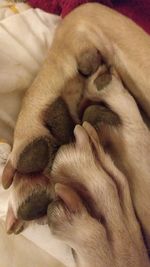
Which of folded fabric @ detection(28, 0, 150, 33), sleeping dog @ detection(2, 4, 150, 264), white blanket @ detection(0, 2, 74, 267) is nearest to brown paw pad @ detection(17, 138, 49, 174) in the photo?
sleeping dog @ detection(2, 4, 150, 264)

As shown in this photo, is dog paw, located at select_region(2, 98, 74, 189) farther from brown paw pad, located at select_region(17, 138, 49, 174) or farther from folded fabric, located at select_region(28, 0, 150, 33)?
folded fabric, located at select_region(28, 0, 150, 33)

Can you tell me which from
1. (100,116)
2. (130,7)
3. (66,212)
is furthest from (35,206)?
(130,7)

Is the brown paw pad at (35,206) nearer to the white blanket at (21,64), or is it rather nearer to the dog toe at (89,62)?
the white blanket at (21,64)

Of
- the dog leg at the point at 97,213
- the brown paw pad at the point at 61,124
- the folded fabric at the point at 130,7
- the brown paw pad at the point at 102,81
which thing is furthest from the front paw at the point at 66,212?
the folded fabric at the point at 130,7

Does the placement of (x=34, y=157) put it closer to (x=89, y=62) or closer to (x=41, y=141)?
(x=41, y=141)

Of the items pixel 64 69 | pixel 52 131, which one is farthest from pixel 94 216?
pixel 64 69

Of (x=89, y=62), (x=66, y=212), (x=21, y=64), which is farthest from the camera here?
(x=21, y=64)

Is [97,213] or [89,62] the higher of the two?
[89,62]
